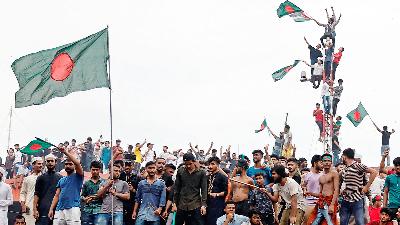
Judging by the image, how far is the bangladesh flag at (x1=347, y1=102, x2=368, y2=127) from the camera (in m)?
26.6

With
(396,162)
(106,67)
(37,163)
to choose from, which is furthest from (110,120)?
(396,162)

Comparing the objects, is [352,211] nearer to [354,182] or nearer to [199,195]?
[354,182]

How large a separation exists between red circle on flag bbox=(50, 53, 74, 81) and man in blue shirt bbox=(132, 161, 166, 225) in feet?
7.54

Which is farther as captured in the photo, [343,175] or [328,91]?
[328,91]

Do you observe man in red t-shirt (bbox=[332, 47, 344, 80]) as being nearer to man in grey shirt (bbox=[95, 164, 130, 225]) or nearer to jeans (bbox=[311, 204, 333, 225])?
jeans (bbox=[311, 204, 333, 225])

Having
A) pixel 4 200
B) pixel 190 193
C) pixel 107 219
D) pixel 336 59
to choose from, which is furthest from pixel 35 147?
pixel 336 59

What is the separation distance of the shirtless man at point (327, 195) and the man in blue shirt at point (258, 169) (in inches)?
69.6

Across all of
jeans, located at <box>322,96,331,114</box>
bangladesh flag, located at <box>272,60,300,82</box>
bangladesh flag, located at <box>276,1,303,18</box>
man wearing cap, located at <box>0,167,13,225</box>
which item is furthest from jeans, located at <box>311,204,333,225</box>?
bangladesh flag, located at <box>272,60,300,82</box>

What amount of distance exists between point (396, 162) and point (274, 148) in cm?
1181

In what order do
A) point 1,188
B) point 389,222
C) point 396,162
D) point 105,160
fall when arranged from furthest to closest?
point 105,160 < point 1,188 < point 396,162 < point 389,222

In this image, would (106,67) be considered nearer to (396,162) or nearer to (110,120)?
(110,120)

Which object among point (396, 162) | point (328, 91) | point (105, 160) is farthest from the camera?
point (328, 91)

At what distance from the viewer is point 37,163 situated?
42.5ft

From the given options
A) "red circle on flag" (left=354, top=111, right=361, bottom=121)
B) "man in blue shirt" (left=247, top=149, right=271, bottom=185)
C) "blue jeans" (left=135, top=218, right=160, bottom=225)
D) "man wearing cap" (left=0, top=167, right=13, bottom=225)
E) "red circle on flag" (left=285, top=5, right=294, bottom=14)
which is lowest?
"blue jeans" (left=135, top=218, right=160, bottom=225)
